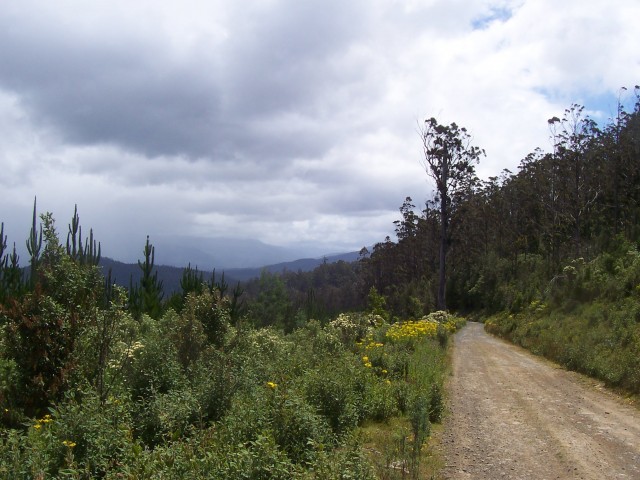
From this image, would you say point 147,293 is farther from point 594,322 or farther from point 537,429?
point 537,429

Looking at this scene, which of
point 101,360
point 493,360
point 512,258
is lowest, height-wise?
point 493,360

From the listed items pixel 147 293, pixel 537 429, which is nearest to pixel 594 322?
pixel 537 429

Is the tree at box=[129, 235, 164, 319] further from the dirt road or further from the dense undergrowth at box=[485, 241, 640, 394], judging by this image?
the dense undergrowth at box=[485, 241, 640, 394]

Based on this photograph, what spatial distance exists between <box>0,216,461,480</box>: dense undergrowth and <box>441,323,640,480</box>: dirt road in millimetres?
679

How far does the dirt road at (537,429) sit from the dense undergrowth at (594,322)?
0.66 m

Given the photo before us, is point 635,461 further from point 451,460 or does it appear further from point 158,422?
point 158,422

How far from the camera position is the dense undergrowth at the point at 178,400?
4844 mm

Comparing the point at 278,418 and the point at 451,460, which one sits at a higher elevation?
the point at 278,418

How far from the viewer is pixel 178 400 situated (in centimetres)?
698

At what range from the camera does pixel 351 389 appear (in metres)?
7.98

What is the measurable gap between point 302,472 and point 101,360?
3890 mm

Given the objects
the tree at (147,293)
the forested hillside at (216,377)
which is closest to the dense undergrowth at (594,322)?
the forested hillside at (216,377)

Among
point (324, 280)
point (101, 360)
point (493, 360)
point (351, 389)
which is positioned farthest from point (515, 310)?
point (324, 280)

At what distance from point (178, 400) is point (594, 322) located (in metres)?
13.7
